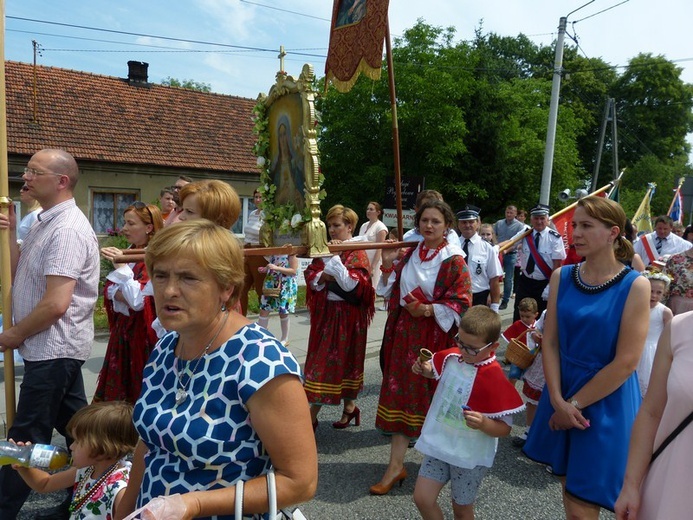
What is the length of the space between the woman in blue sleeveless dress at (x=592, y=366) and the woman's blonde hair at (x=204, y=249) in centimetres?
173

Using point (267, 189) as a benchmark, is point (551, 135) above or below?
above

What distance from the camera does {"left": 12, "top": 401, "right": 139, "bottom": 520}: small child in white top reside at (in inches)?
91.5

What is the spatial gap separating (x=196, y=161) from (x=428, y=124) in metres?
8.05

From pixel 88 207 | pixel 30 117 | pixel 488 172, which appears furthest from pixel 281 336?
pixel 488 172

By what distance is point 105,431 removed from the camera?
2359mm

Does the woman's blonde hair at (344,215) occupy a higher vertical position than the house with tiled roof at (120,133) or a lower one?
lower

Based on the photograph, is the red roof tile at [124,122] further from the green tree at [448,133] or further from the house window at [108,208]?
the green tree at [448,133]

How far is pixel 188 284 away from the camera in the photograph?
5.33ft

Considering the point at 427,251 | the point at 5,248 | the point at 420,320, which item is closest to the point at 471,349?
the point at 420,320

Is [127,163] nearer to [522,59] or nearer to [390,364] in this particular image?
[390,364]

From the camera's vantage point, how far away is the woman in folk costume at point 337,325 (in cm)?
461

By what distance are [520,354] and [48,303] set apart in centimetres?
305

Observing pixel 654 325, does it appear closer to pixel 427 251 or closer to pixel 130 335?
pixel 427 251

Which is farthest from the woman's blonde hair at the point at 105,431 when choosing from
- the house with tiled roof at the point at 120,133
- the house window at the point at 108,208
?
the house window at the point at 108,208
